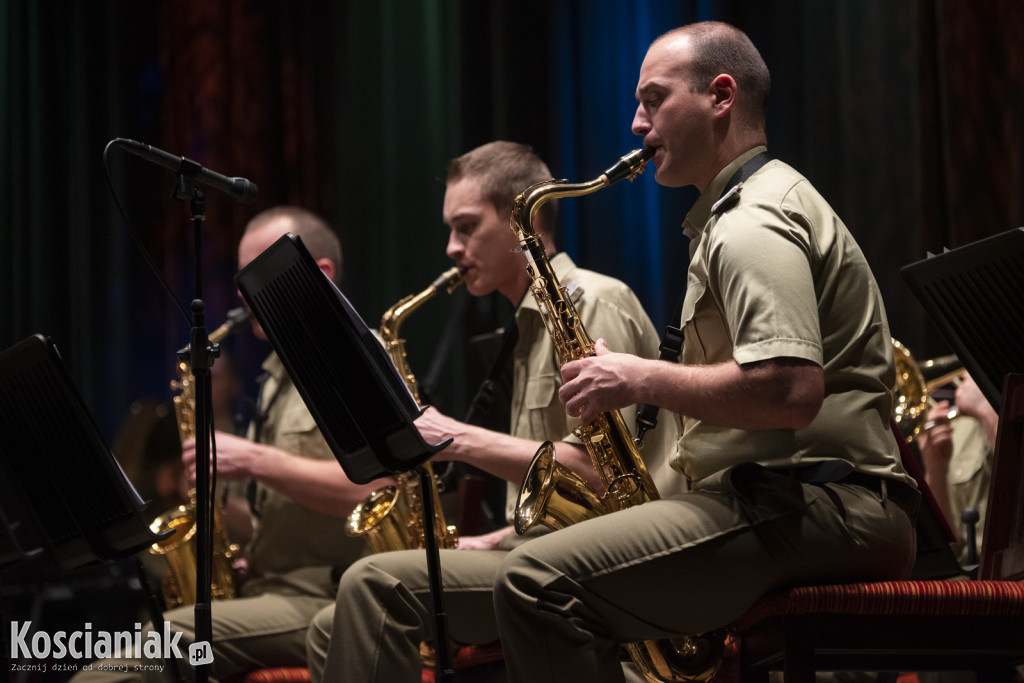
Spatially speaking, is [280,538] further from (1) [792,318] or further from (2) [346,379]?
(1) [792,318]

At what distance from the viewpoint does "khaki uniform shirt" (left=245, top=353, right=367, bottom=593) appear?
3572 millimetres

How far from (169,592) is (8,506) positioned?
98 cm

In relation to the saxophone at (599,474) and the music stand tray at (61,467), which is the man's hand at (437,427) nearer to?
the saxophone at (599,474)

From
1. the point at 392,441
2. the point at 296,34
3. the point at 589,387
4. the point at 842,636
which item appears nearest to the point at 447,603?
the point at 392,441

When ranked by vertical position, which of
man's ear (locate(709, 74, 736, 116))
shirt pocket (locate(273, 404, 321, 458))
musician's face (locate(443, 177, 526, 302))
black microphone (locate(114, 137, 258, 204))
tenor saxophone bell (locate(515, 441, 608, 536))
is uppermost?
man's ear (locate(709, 74, 736, 116))

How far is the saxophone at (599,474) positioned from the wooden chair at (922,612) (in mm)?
275

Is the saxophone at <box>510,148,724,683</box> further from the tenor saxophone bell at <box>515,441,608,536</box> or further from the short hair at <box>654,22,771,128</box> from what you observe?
the short hair at <box>654,22,771,128</box>

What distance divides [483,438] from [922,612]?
1.24 m

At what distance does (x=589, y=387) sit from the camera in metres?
2.16

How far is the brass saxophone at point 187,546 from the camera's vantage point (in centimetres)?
381

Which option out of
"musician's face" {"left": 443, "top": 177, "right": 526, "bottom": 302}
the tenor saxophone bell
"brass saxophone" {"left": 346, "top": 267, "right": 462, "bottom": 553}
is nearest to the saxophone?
the tenor saxophone bell

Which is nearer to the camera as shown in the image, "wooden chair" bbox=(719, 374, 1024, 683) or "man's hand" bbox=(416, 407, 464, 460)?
"wooden chair" bbox=(719, 374, 1024, 683)

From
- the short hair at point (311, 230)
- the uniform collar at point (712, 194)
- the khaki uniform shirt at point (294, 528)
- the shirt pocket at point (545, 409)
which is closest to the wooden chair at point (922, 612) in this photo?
the uniform collar at point (712, 194)

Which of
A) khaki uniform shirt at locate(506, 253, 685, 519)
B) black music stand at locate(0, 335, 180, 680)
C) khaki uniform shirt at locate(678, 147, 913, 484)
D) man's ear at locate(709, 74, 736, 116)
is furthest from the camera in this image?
khaki uniform shirt at locate(506, 253, 685, 519)
